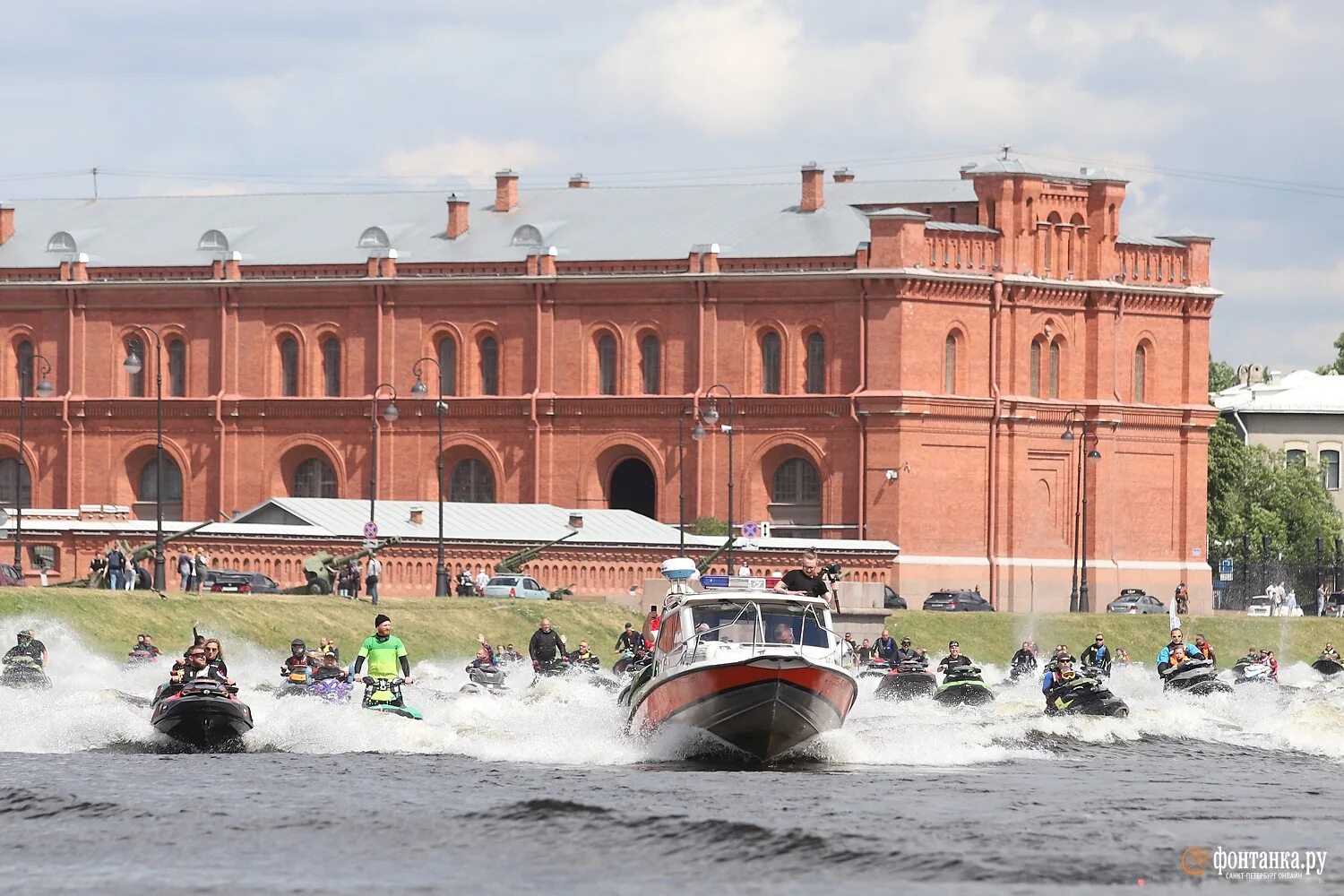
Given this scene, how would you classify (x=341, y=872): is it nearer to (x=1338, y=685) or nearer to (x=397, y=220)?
(x=1338, y=685)

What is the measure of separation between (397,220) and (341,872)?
260 ft

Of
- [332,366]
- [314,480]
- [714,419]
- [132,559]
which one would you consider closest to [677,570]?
[132,559]

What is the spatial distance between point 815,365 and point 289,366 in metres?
20.8

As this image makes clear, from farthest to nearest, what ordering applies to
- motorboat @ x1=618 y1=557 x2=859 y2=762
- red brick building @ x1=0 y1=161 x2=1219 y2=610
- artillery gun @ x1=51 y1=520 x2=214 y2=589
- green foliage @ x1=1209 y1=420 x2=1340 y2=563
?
1. green foliage @ x1=1209 y1=420 x2=1340 y2=563
2. red brick building @ x1=0 y1=161 x2=1219 y2=610
3. artillery gun @ x1=51 y1=520 x2=214 y2=589
4. motorboat @ x1=618 y1=557 x2=859 y2=762

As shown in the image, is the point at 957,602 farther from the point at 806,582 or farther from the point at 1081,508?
the point at 806,582

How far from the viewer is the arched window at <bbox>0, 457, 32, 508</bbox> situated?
105 meters

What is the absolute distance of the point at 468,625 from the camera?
76.3 meters

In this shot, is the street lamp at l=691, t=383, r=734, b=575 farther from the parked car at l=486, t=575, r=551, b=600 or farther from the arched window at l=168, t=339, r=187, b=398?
the arched window at l=168, t=339, r=187, b=398

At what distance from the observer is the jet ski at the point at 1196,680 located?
181ft

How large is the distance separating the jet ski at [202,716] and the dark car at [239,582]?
39776mm

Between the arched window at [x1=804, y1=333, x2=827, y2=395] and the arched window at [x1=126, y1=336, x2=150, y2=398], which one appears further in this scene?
the arched window at [x1=126, y1=336, x2=150, y2=398]

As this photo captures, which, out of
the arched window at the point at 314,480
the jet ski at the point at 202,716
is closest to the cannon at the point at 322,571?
the arched window at the point at 314,480

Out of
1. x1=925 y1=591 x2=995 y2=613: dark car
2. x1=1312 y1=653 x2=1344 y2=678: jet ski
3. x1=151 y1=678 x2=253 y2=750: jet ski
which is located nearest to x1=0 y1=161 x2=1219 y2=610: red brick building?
x1=925 y1=591 x2=995 y2=613: dark car

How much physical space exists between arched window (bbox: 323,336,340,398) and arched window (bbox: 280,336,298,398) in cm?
106
